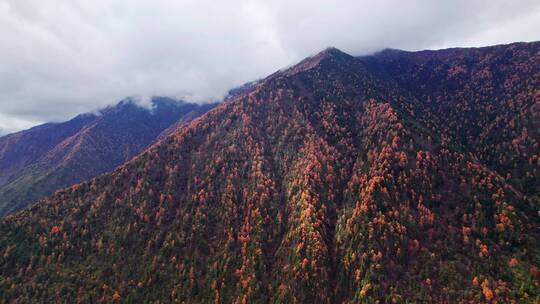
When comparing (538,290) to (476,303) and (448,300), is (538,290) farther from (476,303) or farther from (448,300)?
(448,300)

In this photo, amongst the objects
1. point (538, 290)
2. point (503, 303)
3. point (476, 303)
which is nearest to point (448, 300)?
point (476, 303)

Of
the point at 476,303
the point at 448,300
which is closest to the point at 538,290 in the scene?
the point at 476,303

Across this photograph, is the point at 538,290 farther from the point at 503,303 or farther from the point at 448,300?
the point at 448,300

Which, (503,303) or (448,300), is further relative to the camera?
(448,300)

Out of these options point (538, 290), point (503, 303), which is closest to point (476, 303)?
point (503, 303)

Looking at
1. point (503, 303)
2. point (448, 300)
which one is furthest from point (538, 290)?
point (448, 300)

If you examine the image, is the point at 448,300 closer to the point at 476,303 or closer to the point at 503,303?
the point at 476,303
